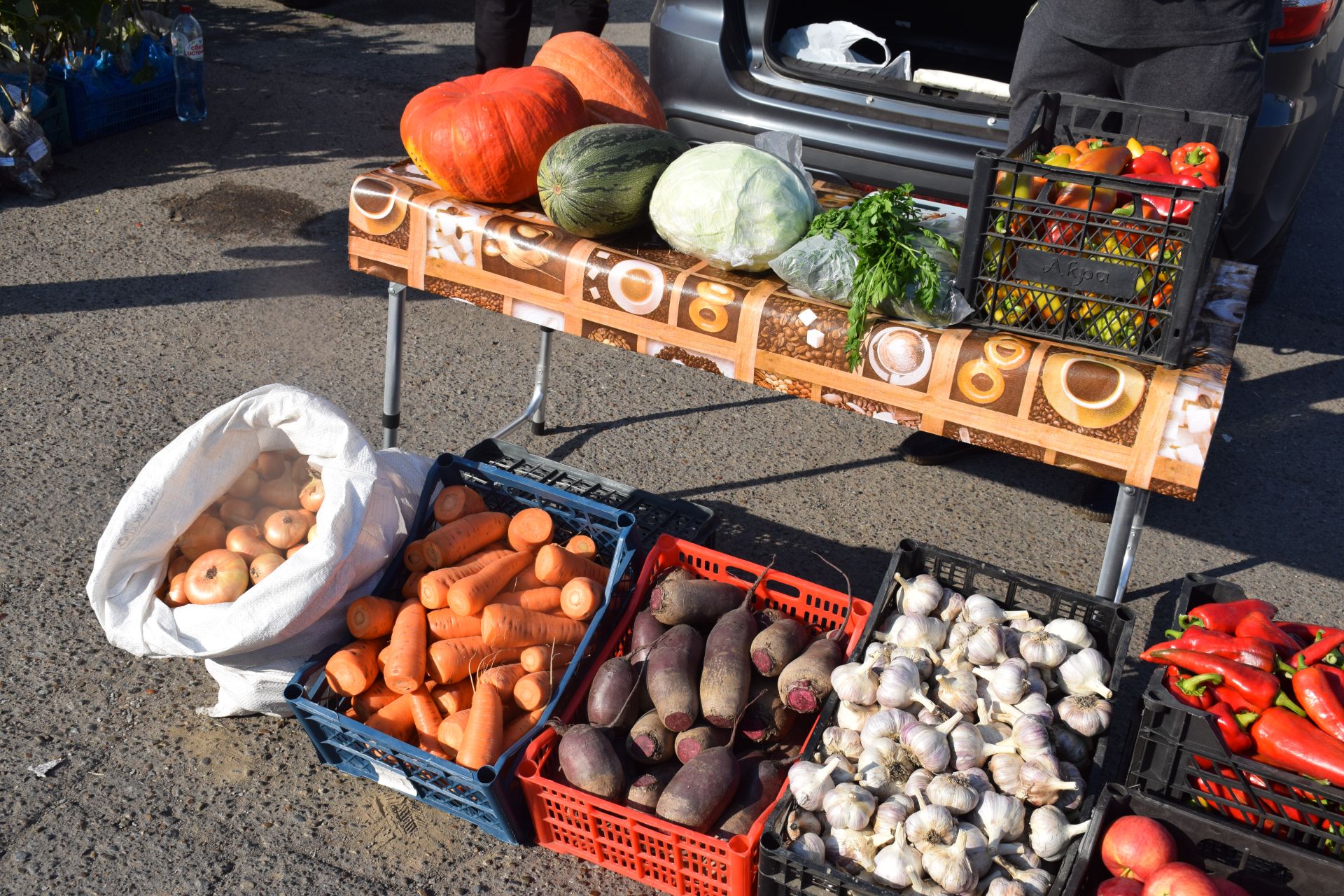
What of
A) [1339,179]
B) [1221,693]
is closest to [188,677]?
[1221,693]

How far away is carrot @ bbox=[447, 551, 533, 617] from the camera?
9.43 ft

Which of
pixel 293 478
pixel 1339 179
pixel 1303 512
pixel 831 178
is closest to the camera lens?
pixel 293 478

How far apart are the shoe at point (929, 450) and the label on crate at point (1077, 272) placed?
1.73 meters

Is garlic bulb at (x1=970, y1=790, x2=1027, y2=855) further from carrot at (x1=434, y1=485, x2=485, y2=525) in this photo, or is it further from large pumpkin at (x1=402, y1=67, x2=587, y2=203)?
large pumpkin at (x1=402, y1=67, x2=587, y2=203)

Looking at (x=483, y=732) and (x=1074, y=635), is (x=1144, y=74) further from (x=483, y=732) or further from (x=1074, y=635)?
(x=483, y=732)

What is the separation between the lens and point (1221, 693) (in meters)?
2.23

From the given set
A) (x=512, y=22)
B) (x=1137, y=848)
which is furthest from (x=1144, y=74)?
(x=512, y=22)

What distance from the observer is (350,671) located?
271 cm

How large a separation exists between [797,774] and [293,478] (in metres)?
1.56

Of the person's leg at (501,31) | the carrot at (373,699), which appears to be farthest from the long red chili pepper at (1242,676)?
the person's leg at (501,31)

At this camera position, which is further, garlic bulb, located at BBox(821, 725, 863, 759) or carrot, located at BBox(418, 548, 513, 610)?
carrot, located at BBox(418, 548, 513, 610)

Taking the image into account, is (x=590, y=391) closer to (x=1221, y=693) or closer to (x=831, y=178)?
(x=831, y=178)

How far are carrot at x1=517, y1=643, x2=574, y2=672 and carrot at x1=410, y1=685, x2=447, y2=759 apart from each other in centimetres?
24

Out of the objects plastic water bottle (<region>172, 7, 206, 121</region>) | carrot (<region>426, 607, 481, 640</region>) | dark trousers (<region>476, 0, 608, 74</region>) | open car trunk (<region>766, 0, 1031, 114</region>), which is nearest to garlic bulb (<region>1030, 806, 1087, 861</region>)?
carrot (<region>426, 607, 481, 640</region>)
